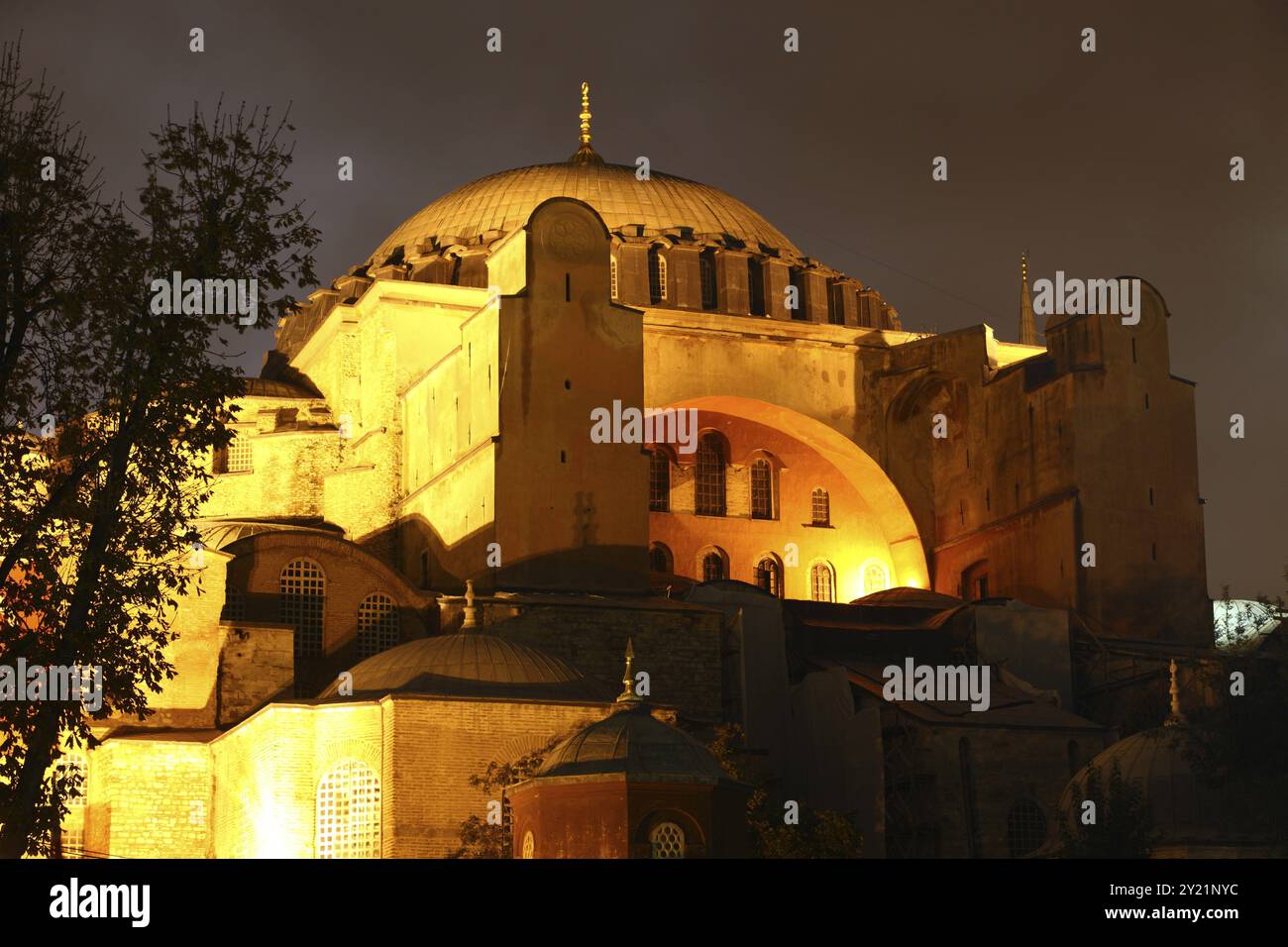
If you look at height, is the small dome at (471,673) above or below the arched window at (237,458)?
below

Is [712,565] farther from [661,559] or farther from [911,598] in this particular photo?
[911,598]

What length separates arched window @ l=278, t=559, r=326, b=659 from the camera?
46.1 metres

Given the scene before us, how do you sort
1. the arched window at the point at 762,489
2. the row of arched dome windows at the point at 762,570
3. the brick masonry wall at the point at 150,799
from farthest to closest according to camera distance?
the arched window at the point at 762,489 < the row of arched dome windows at the point at 762,570 < the brick masonry wall at the point at 150,799

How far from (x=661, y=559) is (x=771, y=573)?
9.82ft

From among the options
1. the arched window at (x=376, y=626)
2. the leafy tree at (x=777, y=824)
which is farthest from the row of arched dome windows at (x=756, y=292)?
the leafy tree at (x=777, y=824)

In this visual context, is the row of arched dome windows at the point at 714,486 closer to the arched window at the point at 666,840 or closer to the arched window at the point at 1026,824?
the arched window at the point at 1026,824

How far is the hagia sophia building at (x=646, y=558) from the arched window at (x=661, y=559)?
0.12 metres

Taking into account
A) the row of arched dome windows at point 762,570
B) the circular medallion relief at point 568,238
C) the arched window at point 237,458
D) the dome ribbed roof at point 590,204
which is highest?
the dome ribbed roof at point 590,204

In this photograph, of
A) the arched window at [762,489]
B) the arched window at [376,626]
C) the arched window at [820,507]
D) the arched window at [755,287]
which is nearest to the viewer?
the arched window at [376,626]

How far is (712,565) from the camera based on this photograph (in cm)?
5816

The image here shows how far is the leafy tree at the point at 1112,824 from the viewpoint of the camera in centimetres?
3691

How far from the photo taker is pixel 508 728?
39344 mm
